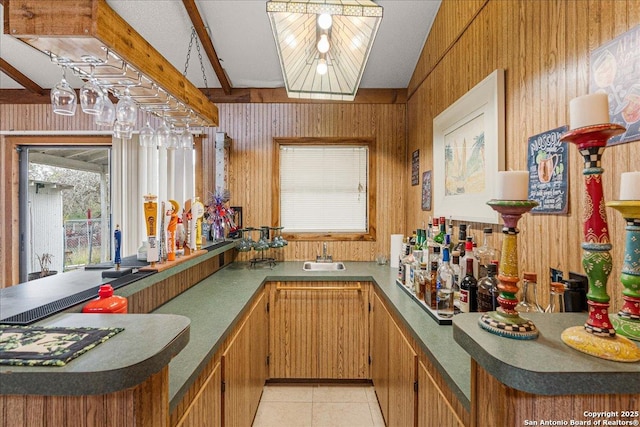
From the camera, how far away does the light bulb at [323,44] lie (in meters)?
1.56

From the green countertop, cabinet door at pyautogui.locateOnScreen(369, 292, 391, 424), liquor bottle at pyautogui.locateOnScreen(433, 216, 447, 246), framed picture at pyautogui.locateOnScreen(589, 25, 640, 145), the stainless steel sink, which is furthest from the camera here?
the stainless steel sink

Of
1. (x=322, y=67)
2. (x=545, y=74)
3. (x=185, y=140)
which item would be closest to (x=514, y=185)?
(x=545, y=74)

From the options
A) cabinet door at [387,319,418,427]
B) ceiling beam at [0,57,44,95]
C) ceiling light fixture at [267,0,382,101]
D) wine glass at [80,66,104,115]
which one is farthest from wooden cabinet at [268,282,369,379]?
ceiling beam at [0,57,44,95]

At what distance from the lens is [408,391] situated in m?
1.64

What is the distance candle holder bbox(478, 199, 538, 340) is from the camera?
2.69ft

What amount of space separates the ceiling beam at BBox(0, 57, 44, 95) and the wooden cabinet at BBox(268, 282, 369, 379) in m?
3.29

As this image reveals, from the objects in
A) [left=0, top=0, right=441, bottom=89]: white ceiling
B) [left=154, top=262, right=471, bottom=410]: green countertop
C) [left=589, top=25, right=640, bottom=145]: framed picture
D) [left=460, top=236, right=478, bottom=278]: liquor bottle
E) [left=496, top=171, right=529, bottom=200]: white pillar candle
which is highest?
[left=0, top=0, right=441, bottom=89]: white ceiling

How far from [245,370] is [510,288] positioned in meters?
1.70

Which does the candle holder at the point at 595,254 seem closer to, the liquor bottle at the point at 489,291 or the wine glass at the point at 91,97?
the liquor bottle at the point at 489,291

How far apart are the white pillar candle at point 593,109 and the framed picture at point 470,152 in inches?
35.4

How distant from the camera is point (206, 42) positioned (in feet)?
8.82

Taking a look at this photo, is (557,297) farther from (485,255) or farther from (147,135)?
(147,135)

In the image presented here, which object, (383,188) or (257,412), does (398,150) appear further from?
(257,412)

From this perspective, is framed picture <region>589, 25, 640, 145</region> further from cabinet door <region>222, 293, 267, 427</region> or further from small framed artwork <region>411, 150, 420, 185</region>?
small framed artwork <region>411, 150, 420, 185</region>
